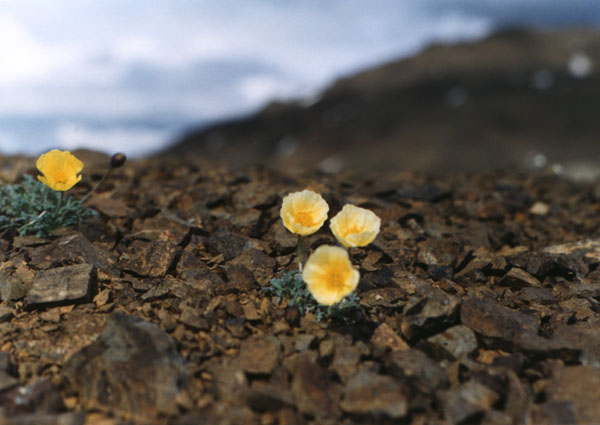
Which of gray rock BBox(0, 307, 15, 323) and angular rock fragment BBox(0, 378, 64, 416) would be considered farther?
gray rock BBox(0, 307, 15, 323)

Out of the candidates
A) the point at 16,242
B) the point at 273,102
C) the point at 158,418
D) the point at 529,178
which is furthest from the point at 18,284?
the point at 273,102

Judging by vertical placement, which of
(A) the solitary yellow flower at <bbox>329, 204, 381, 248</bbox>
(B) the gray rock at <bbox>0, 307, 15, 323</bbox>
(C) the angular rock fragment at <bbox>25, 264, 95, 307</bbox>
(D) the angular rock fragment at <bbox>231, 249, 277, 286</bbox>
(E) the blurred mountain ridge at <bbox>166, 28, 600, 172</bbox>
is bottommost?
(E) the blurred mountain ridge at <bbox>166, 28, 600, 172</bbox>

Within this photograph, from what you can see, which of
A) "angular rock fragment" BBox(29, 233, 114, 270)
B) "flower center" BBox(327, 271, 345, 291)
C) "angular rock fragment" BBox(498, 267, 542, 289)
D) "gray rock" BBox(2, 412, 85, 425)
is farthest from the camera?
"angular rock fragment" BBox(498, 267, 542, 289)

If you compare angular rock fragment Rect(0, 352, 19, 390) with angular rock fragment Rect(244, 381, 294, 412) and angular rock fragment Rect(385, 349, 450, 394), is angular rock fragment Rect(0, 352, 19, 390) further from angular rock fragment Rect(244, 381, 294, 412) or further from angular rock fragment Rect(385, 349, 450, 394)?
angular rock fragment Rect(385, 349, 450, 394)

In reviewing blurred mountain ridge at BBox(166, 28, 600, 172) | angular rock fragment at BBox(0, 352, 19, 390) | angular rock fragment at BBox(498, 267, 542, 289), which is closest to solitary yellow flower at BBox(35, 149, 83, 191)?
angular rock fragment at BBox(0, 352, 19, 390)

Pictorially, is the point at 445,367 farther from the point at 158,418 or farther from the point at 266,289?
the point at 158,418

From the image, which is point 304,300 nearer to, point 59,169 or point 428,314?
point 428,314

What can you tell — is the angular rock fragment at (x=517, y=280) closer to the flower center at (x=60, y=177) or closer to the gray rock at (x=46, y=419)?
the gray rock at (x=46, y=419)

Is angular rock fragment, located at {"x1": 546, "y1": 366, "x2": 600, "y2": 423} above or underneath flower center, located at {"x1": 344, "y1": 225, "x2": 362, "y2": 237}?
underneath

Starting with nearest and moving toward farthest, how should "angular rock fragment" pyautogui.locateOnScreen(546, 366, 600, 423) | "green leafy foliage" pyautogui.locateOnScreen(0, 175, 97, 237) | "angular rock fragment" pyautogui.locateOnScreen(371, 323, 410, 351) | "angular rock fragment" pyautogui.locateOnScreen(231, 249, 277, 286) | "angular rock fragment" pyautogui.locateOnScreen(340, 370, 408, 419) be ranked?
"angular rock fragment" pyautogui.locateOnScreen(340, 370, 408, 419) < "angular rock fragment" pyautogui.locateOnScreen(546, 366, 600, 423) < "angular rock fragment" pyautogui.locateOnScreen(371, 323, 410, 351) < "angular rock fragment" pyautogui.locateOnScreen(231, 249, 277, 286) < "green leafy foliage" pyautogui.locateOnScreen(0, 175, 97, 237)
